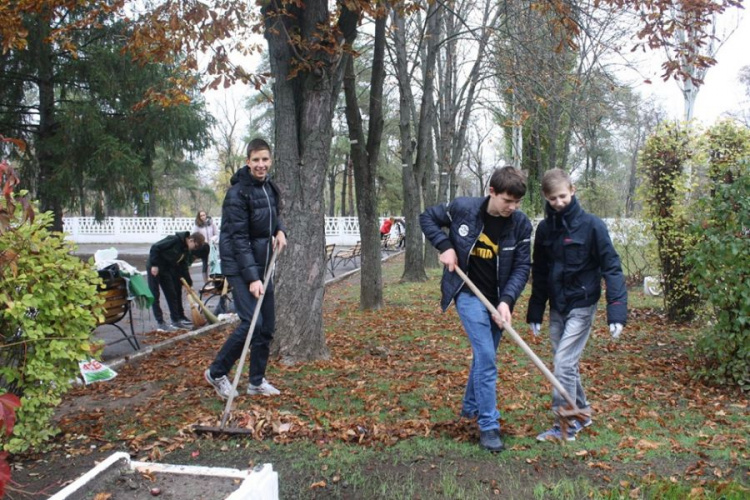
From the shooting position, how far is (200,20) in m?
6.31

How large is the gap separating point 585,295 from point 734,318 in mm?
2118

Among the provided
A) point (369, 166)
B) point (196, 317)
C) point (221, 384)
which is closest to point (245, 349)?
point (221, 384)

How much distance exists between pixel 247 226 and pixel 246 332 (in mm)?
835

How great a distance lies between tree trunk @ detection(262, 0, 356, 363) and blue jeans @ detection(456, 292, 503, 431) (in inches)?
92.0

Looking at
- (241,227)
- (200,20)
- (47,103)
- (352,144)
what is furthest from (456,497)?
(47,103)

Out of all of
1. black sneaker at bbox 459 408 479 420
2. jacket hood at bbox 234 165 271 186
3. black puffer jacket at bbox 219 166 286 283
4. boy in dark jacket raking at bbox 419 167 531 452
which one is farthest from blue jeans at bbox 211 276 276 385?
black sneaker at bbox 459 408 479 420

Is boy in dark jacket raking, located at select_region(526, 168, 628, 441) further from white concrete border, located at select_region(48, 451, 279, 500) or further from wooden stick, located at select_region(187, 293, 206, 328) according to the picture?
wooden stick, located at select_region(187, 293, 206, 328)

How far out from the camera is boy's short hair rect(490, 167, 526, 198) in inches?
148

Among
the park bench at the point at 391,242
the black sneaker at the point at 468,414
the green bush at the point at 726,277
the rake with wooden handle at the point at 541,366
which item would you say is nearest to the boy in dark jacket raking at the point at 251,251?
the black sneaker at the point at 468,414

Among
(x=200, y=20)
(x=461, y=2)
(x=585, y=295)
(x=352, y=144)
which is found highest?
(x=461, y=2)

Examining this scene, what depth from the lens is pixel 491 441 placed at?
3.79m

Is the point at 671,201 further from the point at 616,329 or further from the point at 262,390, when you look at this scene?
the point at 262,390

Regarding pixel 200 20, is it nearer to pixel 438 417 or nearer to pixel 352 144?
pixel 352 144

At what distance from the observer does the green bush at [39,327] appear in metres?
3.70
